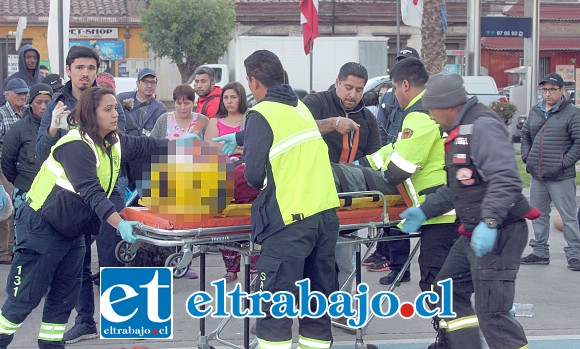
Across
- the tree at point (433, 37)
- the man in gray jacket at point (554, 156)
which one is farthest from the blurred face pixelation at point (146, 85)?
the tree at point (433, 37)

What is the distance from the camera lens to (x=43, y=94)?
25.6 feet

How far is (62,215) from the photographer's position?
536 cm

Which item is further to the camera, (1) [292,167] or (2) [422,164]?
(2) [422,164]

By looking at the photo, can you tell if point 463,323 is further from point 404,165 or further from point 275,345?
point 275,345

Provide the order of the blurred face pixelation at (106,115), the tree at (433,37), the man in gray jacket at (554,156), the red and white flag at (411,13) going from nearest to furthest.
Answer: the blurred face pixelation at (106,115) → the man in gray jacket at (554,156) → the tree at (433,37) → the red and white flag at (411,13)

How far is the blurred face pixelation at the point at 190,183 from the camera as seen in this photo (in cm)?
540

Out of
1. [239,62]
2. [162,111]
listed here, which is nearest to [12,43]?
[239,62]

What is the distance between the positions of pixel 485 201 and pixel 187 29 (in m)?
29.7

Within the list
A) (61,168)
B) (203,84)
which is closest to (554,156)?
(203,84)

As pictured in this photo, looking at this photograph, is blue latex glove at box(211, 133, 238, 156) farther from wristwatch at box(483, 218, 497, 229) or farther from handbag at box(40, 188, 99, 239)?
wristwatch at box(483, 218, 497, 229)

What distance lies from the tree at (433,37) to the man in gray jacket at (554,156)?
8909mm

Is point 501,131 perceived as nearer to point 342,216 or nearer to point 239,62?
point 342,216

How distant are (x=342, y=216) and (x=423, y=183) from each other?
2.08ft

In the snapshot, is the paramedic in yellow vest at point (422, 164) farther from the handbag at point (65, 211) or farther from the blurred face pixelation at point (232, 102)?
the blurred face pixelation at point (232, 102)
